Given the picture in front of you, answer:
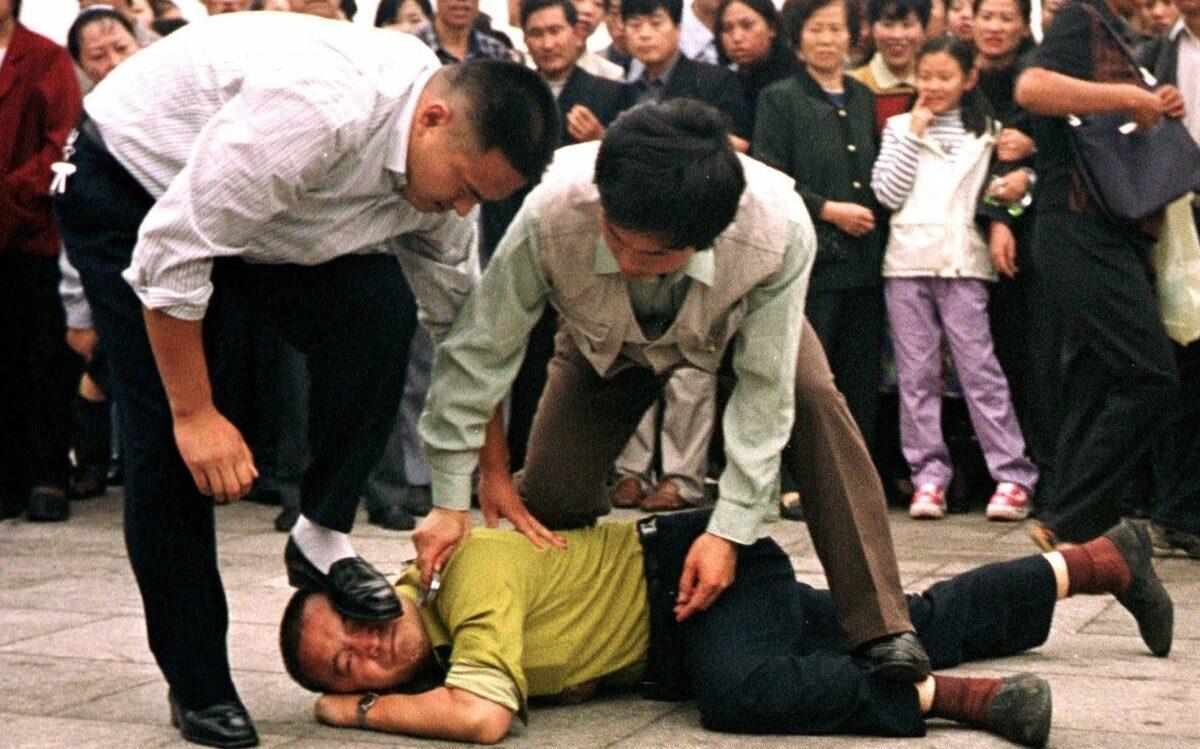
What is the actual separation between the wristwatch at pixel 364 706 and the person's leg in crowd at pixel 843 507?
1055 mm

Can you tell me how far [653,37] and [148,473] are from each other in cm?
444

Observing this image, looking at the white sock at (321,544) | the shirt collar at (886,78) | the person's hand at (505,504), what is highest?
the shirt collar at (886,78)

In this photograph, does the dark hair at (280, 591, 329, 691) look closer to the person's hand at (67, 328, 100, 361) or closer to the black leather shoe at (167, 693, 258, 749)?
the black leather shoe at (167, 693, 258, 749)

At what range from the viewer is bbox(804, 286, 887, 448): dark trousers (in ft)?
25.0

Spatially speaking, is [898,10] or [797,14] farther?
[898,10]

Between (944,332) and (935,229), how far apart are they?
0.46 meters

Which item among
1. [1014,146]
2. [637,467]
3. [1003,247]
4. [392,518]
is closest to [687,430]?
[637,467]

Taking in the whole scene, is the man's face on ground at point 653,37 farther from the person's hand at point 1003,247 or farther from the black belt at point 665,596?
the black belt at point 665,596

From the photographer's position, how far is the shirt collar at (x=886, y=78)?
7.91 meters

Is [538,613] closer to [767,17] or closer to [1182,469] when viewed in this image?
[1182,469]

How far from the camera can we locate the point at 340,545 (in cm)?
417

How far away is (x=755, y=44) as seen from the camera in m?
8.09

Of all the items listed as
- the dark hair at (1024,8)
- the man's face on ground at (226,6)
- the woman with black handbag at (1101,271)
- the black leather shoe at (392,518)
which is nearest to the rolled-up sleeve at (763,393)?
the woman with black handbag at (1101,271)

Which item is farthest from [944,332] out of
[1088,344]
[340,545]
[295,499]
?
[340,545]
